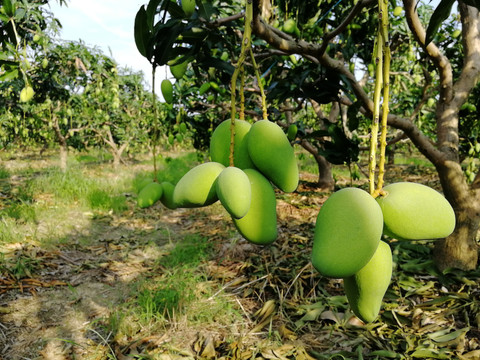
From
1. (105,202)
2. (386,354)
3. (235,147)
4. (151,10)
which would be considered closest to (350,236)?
(235,147)

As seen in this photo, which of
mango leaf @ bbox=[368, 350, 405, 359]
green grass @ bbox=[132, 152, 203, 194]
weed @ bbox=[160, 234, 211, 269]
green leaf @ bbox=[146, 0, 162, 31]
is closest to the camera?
green leaf @ bbox=[146, 0, 162, 31]

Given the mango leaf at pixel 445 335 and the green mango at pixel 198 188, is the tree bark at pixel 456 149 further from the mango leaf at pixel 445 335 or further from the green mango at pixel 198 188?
the green mango at pixel 198 188

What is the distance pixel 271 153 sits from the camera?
552 mm

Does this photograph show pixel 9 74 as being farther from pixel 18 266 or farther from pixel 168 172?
pixel 168 172

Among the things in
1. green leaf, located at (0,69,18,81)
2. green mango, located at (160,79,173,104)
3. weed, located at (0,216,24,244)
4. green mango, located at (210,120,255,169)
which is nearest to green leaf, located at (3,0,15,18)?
green leaf, located at (0,69,18,81)

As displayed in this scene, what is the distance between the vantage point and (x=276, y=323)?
2104 mm

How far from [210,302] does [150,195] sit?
1.84 m

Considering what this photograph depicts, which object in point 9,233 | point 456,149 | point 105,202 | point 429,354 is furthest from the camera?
point 105,202

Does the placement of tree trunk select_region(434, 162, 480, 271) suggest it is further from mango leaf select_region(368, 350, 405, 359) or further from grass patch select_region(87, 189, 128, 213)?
grass patch select_region(87, 189, 128, 213)

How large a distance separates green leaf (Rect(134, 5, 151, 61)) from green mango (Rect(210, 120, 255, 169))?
0.32 metres

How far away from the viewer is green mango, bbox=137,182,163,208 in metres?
0.73

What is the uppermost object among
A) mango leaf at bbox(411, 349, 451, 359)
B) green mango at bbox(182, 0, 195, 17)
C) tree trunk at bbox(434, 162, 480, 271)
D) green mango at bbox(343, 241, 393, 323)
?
green mango at bbox(182, 0, 195, 17)

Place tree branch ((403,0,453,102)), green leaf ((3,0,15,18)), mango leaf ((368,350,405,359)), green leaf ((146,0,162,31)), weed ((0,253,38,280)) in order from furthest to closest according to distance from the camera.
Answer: weed ((0,253,38,280))
mango leaf ((368,350,405,359))
green leaf ((3,0,15,18))
tree branch ((403,0,453,102))
green leaf ((146,0,162,31))

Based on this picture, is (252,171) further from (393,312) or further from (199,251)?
(199,251)
